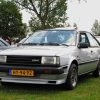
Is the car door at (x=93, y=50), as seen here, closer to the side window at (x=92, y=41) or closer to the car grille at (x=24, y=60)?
the side window at (x=92, y=41)

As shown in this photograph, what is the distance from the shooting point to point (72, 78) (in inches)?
364

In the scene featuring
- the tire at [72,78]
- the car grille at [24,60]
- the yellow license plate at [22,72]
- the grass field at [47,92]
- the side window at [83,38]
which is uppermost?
the side window at [83,38]

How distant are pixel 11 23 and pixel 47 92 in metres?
36.7

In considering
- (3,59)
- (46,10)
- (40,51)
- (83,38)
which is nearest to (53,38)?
(83,38)

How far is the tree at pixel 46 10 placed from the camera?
45.4m

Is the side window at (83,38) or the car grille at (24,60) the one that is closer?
the car grille at (24,60)

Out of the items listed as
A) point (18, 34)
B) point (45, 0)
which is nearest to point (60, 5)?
point (45, 0)

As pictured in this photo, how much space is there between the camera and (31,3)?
153ft

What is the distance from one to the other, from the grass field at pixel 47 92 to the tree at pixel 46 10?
3516 cm

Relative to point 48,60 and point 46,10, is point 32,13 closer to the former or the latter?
point 46,10

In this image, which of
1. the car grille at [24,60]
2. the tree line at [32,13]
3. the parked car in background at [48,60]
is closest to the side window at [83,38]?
the parked car in background at [48,60]

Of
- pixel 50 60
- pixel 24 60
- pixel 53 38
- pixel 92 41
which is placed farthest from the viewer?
pixel 92 41

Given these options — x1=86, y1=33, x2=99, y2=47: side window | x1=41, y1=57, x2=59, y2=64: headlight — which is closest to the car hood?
x1=41, y1=57, x2=59, y2=64: headlight

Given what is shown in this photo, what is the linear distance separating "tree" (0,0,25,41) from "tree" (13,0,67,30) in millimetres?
1578
